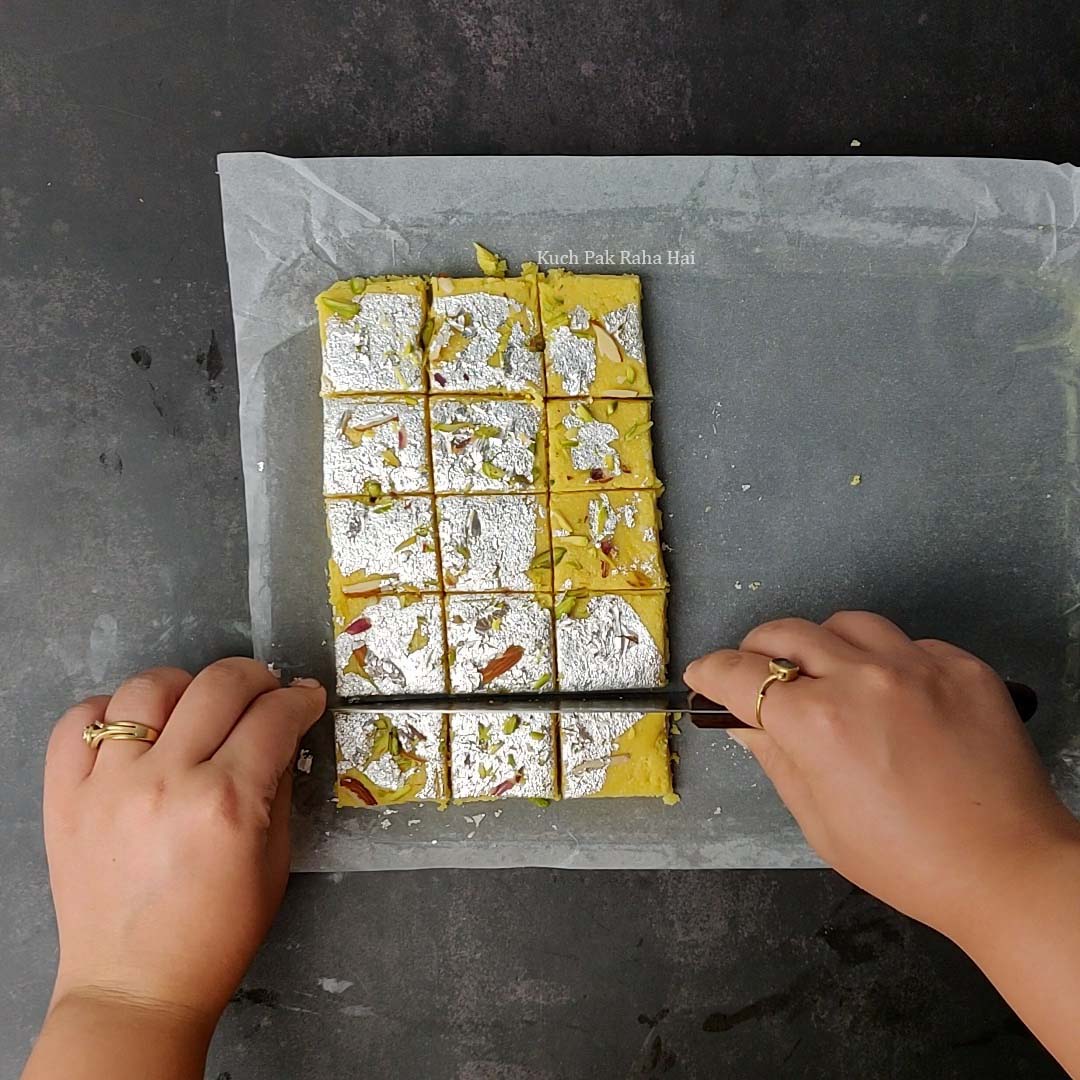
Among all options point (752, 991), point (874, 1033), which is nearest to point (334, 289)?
point (752, 991)

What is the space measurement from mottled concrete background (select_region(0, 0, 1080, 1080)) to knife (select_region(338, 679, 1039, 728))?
1.50 feet

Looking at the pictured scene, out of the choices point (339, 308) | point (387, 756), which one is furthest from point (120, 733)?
point (339, 308)

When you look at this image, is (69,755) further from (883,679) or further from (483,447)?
(883,679)

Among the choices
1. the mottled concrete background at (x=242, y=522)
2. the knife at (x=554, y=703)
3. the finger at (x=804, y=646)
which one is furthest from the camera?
the mottled concrete background at (x=242, y=522)

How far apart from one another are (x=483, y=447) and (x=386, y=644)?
53 centimetres

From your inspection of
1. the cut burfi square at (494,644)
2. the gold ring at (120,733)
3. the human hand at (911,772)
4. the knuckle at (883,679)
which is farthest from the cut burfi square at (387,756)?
the knuckle at (883,679)

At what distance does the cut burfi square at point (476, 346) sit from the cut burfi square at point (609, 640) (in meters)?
0.54

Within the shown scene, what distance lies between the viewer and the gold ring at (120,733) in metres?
1.96

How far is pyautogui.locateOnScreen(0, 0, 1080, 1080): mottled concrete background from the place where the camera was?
2.31 m

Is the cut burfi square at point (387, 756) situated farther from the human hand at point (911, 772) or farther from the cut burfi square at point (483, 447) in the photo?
the human hand at point (911, 772)

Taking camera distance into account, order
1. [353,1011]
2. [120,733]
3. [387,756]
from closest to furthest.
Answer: [120,733]
[387,756]
[353,1011]

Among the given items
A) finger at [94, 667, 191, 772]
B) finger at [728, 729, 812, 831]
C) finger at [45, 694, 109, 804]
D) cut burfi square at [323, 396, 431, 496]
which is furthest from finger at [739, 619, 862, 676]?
finger at [45, 694, 109, 804]

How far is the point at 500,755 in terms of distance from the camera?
2211 mm

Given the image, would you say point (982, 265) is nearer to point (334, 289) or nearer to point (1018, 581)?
point (1018, 581)
